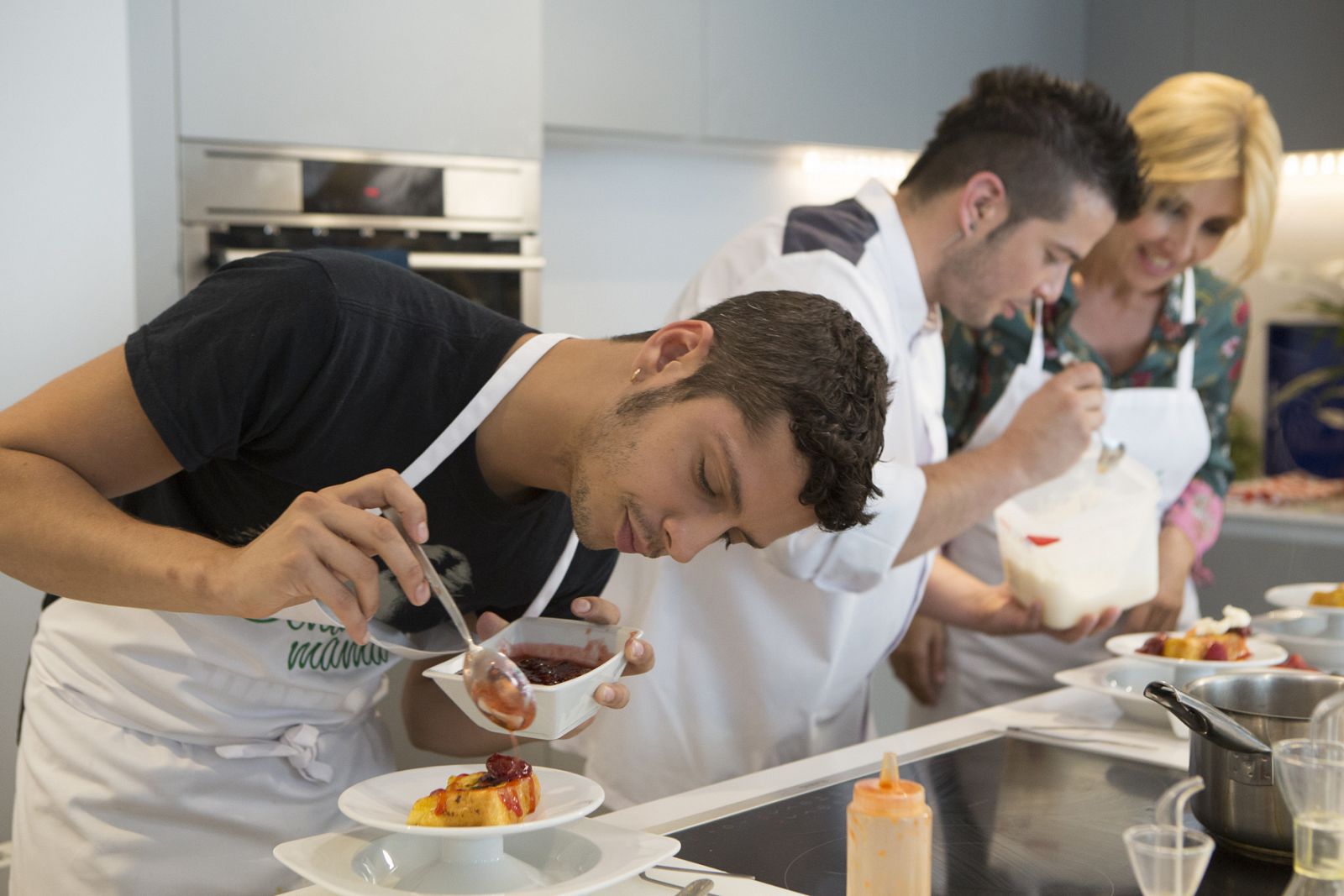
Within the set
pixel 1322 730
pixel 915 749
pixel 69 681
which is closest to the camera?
pixel 1322 730

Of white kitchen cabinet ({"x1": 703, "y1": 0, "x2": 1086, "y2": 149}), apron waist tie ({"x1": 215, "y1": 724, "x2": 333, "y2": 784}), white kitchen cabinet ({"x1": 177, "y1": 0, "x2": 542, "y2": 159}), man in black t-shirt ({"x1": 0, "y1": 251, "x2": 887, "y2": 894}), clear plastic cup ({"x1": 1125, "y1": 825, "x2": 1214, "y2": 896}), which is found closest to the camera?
clear plastic cup ({"x1": 1125, "y1": 825, "x2": 1214, "y2": 896})

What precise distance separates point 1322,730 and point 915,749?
0.58 meters

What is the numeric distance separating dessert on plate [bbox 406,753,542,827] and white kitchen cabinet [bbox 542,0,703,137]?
2371mm

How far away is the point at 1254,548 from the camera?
125 inches

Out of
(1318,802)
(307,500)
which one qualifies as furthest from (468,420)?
(1318,802)

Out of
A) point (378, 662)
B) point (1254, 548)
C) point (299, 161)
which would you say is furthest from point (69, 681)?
point (1254, 548)

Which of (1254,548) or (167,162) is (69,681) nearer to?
(167,162)

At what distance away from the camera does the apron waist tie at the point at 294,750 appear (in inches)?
48.9

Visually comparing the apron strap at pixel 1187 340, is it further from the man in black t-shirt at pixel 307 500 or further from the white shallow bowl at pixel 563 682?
the white shallow bowl at pixel 563 682

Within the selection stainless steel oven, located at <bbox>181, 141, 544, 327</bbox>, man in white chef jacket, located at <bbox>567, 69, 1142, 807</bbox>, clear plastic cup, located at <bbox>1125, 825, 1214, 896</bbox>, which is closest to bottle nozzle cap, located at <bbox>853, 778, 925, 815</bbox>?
clear plastic cup, located at <bbox>1125, 825, 1214, 896</bbox>

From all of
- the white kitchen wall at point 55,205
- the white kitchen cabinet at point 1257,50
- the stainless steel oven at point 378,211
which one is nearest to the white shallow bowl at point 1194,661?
the white kitchen wall at point 55,205

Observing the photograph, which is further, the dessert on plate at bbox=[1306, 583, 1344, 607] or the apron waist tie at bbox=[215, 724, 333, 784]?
the dessert on plate at bbox=[1306, 583, 1344, 607]

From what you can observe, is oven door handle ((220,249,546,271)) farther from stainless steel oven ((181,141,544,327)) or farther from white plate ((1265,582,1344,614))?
white plate ((1265,582,1344,614))

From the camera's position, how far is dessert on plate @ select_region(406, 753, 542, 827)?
899 millimetres
